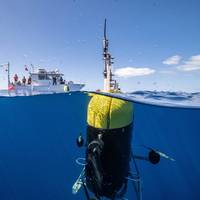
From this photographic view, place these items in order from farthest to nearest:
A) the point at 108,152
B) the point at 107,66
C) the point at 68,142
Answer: the point at 68,142
the point at 107,66
the point at 108,152

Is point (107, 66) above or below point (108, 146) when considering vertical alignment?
above

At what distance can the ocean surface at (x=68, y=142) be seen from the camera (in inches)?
502

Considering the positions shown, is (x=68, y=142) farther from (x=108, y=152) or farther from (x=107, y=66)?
(x=108, y=152)

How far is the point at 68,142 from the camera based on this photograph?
58.4ft

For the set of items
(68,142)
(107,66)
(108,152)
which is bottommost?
(68,142)

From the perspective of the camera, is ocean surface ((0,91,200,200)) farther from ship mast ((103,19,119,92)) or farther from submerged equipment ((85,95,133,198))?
submerged equipment ((85,95,133,198))

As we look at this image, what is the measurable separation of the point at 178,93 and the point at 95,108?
360 inches

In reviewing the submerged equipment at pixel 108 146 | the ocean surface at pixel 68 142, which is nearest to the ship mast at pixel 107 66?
the ocean surface at pixel 68 142

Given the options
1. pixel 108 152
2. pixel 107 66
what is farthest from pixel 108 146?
pixel 107 66

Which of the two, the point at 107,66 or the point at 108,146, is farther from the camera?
the point at 107,66

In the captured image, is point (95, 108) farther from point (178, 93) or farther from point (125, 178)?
point (178, 93)

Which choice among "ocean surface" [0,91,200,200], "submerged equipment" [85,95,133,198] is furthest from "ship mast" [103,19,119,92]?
"submerged equipment" [85,95,133,198]

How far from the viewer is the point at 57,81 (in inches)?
1196

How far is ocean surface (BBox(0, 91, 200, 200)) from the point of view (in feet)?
41.9
